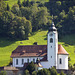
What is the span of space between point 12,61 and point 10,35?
117 feet

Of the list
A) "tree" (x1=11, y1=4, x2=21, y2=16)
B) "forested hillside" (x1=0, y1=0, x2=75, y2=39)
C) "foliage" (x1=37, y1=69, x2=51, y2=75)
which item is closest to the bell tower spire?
"foliage" (x1=37, y1=69, x2=51, y2=75)

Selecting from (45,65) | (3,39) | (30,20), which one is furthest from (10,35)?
(45,65)

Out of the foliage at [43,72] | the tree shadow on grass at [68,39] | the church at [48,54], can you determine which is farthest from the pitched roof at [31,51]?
the tree shadow on grass at [68,39]

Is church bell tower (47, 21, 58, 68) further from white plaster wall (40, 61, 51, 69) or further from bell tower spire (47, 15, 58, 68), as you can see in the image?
white plaster wall (40, 61, 51, 69)

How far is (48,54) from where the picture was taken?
4818 inches

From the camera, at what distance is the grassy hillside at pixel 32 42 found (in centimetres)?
14456

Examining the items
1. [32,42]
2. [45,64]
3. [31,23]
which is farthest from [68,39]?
[45,64]

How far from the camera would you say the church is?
121875 mm

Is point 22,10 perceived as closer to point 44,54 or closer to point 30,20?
point 30,20

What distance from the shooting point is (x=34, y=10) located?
18150 cm

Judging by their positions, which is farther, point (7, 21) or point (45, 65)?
point (7, 21)

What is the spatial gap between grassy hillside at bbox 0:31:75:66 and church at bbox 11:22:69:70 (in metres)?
11.8

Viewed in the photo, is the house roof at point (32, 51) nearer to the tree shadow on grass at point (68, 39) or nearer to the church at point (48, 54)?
the church at point (48, 54)

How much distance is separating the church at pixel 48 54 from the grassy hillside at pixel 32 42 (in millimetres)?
11780
